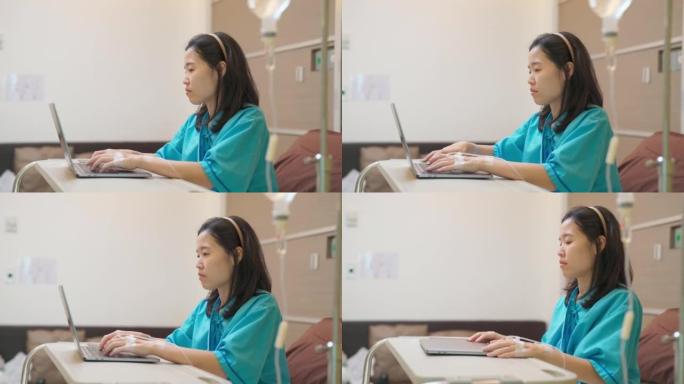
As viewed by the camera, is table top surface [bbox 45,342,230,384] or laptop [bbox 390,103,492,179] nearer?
table top surface [bbox 45,342,230,384]

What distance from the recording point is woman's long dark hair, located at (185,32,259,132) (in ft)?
8.84

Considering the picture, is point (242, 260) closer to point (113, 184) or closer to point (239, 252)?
point (239, 252)

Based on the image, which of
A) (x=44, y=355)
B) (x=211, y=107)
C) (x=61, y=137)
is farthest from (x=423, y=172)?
(x=44, y=355)

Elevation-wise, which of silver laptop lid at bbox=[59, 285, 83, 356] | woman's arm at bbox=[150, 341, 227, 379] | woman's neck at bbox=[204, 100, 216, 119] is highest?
woman's neck at bbox=[204, 100, 216, 119]

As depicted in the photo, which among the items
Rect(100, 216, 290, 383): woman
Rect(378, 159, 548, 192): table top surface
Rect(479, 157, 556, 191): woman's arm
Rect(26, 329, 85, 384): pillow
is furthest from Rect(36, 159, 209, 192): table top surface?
Rect(479, 157, 556, 191): woman's arm

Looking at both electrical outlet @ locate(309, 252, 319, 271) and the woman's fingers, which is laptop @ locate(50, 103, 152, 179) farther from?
the woman's fingers

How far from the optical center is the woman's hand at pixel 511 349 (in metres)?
2.69

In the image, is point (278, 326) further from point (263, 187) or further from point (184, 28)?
point (184, 28)

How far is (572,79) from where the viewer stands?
2.72 m

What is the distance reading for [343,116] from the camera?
9.03ft

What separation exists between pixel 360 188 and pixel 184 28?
0.62 m

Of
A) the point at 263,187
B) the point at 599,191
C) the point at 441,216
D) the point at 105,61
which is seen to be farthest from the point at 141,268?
the point at 599,191

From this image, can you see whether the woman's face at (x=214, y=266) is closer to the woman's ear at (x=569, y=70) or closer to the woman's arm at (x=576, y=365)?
the woman's arm at (x=576, y=365)

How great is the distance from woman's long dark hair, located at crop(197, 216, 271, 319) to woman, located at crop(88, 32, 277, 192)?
10 centimetres
